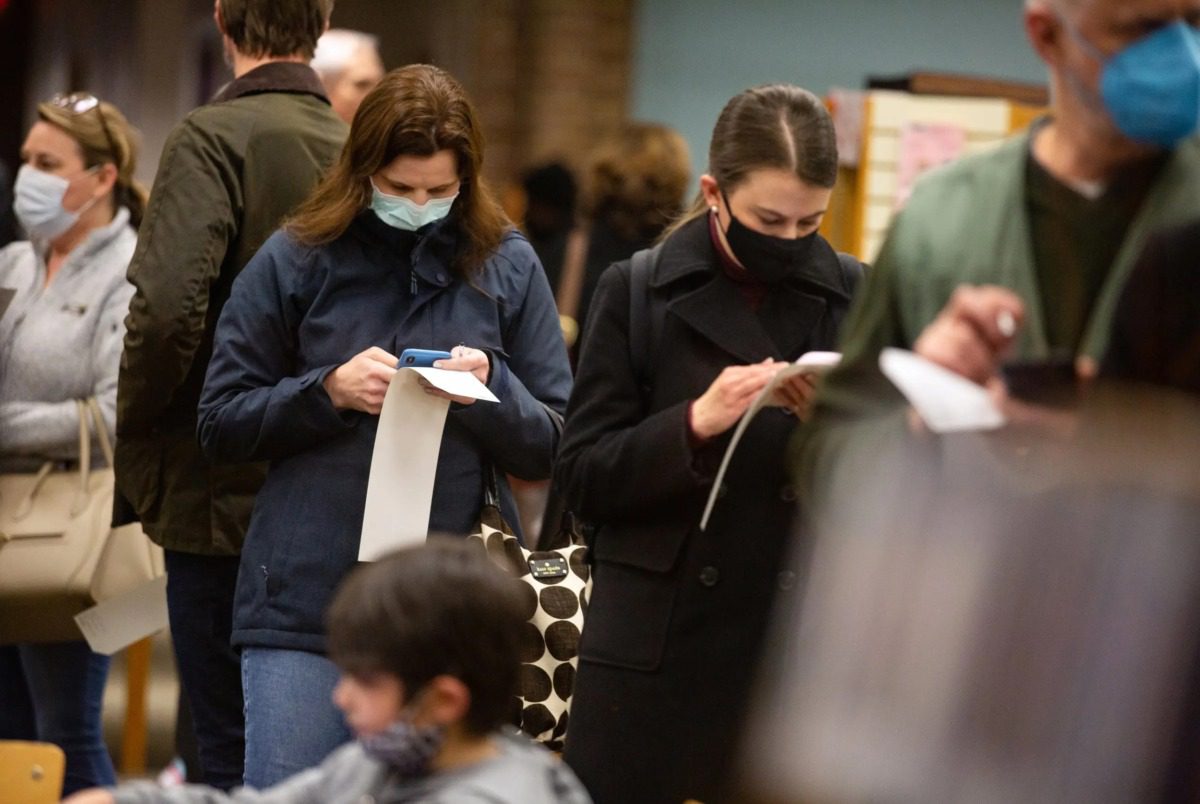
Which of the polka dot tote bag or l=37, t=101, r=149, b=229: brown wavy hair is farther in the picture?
l=37, t=101, r=149, b=229: brown wavy hair

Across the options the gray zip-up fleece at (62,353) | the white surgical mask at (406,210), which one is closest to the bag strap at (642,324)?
the white surgical mask at (406,210)

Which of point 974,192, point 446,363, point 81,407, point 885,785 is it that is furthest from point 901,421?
point 81,407

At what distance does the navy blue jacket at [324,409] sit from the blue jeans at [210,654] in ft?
1.34

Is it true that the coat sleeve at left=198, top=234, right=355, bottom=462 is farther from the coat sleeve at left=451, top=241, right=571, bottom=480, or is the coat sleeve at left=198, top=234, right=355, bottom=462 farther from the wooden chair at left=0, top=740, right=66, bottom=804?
the wooden chair at left=0, top=740, right=66, bottom=804

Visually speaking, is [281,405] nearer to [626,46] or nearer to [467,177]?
[467,177]

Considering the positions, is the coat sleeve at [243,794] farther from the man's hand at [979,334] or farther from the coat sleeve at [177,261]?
the coat sleeve at [177,261]

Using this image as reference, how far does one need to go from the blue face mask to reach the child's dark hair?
0.86 meters

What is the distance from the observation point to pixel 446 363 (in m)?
3.12

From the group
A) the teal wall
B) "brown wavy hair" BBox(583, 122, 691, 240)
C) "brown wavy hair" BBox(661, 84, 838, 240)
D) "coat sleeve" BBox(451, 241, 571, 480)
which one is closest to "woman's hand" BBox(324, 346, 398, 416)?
"coat sleeve" BBox(451, 241, 571, 480)

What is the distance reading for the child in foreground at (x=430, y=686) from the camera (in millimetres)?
2055

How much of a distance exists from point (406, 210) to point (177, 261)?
0.57 m

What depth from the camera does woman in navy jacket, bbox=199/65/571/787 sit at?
3.16 meters

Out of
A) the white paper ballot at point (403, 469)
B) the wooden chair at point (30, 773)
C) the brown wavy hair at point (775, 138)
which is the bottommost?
the wooden chair at point (30, 773)

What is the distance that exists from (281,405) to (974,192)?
1572 mm
